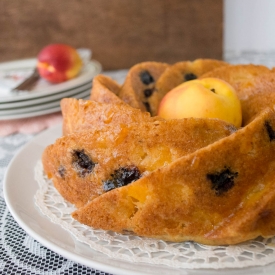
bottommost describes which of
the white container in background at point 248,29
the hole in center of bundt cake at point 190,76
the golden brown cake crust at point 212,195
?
the white container in background at point 248,29

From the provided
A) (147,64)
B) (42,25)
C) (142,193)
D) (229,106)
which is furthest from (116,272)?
(42,25)

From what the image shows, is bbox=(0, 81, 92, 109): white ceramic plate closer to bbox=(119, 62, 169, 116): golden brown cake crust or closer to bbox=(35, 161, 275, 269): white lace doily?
bbox=(119, 62, 169, 116): golden brown cake crust

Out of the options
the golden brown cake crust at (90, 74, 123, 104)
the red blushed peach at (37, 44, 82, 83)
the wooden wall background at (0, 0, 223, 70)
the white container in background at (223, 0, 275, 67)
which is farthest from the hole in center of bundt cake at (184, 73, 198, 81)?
the white container in background at (223, 0, 275, 67)

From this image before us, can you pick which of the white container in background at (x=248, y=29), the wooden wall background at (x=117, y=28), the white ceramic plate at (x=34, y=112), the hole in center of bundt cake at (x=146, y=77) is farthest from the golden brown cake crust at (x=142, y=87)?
the white container in background at (x=248, y=29)

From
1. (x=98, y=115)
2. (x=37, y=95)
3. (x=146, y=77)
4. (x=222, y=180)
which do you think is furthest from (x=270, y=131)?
(x=37, y=95)

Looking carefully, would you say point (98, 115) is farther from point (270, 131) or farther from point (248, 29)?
point (248, 29)

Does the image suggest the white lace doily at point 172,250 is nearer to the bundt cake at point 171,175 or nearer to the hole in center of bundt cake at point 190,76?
the bundt cake at point 171,175
